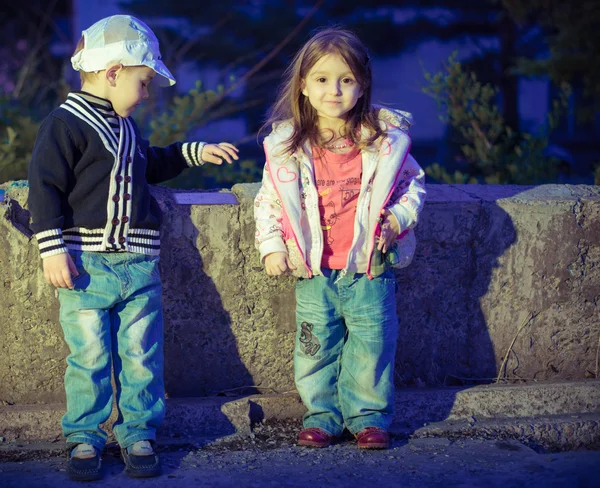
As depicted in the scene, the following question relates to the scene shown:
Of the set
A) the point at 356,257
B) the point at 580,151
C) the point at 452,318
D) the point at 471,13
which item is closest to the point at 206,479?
the point at 356,257

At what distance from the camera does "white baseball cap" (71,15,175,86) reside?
2939mm

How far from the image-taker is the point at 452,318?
3.51 meters

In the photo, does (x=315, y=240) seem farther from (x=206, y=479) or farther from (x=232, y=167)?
(x=232, y=167)

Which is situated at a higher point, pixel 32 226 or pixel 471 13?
pixel 471 13

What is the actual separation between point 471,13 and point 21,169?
981cm

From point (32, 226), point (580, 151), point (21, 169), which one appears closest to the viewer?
point (32, 226)

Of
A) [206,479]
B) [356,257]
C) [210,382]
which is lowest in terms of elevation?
[206,479]

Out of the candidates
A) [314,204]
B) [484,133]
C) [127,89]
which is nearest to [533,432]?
[314,204]

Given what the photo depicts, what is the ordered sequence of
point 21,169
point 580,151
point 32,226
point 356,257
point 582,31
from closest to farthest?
point 32,226 < point 356,257 < point 21,169 < point 582,31 < point 580,151

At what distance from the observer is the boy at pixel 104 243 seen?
2855 mm

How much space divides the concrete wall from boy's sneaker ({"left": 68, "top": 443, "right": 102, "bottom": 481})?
0.46 metres

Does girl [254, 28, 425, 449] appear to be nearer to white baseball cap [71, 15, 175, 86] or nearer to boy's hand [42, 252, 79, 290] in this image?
white baseball cap [71, 15, 175, 86]

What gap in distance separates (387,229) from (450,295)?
0.58 m

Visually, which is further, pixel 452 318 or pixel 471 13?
pixel 471 13
